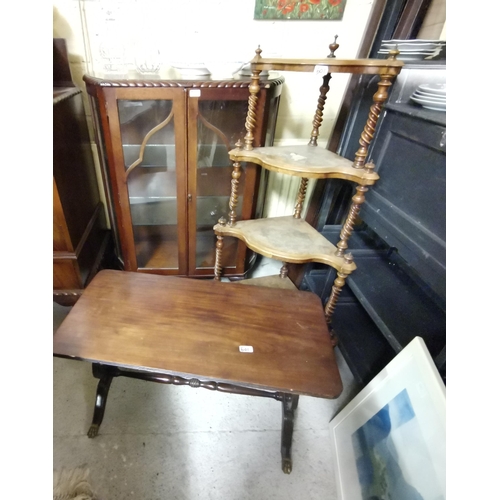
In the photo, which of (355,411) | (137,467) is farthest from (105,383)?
(355,411)

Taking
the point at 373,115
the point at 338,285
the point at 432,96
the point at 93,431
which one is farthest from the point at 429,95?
the point at 93,431

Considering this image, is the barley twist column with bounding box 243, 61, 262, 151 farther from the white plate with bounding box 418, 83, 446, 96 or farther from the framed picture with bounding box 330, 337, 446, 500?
the framed picture with bounding box 330, 337, 446, 500

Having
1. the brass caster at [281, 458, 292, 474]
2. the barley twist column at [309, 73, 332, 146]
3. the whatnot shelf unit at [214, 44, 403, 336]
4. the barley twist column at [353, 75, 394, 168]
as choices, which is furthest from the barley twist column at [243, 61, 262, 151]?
the brass caster at [281, 458, 292, 474]

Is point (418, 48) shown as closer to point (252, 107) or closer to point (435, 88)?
point (435, 88)

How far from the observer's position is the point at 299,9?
4.17ft

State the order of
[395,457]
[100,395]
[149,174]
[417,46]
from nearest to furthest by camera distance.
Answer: [395,457], [417,46], [100,395], [149,174]

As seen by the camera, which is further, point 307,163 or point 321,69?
point 307,163

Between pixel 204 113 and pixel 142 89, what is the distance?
0.82 ft

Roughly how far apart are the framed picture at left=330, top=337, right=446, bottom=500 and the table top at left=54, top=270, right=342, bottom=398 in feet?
0.69

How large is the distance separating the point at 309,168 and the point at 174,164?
694mm

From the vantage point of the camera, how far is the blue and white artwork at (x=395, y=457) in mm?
702

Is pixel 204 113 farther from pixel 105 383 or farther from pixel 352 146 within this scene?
pixel 105 383

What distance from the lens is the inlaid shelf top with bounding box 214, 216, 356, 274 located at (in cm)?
109
